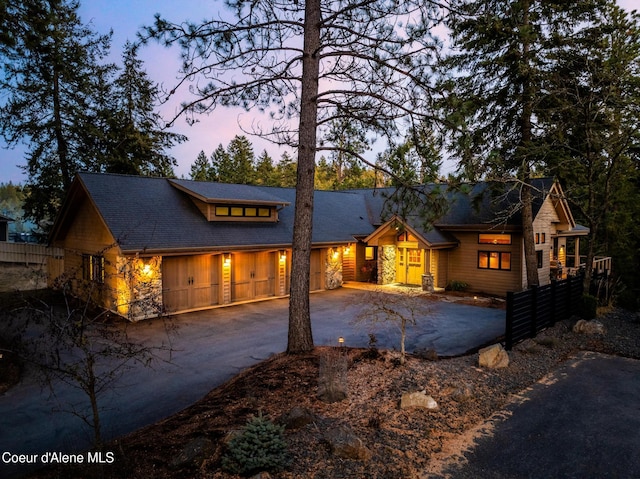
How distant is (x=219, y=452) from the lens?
4492mm


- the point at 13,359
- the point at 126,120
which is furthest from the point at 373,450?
the point at 126,120

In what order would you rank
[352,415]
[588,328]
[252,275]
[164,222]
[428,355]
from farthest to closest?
[252,275]
[164,222]
[588,328]
[428,355]
[352,415]

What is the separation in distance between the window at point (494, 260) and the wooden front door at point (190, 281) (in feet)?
39.7

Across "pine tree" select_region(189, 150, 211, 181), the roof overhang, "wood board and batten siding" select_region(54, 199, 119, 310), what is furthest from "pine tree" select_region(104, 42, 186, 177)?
"pine tree" select_region(189, 150, 211, 181)

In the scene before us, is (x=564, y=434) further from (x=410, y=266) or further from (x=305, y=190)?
(x=410, y=266)

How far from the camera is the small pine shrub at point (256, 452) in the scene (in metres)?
4.11

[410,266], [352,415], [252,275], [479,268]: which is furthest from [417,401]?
[410,266]

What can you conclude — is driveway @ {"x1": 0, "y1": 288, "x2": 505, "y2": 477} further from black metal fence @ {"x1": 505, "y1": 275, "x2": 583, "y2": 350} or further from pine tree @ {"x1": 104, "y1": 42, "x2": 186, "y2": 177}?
pine tree @ {"x1": 104, "y1": 42, "x2": 186, "y2": 177}

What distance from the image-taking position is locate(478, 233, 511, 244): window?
682 inches

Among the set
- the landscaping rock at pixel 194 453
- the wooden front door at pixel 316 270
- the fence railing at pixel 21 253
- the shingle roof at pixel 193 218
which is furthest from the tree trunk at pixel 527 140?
the fence railing at pixel 21 253

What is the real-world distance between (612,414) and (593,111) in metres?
10.1

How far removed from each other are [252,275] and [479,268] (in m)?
10.6

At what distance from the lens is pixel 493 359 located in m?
7.83

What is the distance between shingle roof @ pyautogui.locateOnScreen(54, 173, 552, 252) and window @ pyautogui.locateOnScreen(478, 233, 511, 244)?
2.31 ft
